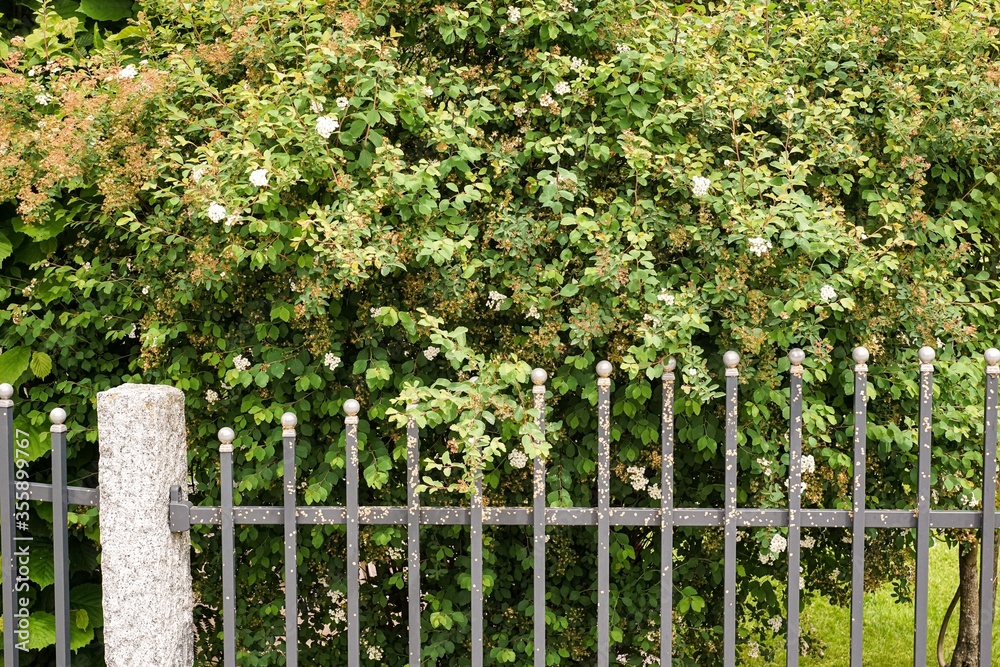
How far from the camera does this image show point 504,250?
10.3 ft

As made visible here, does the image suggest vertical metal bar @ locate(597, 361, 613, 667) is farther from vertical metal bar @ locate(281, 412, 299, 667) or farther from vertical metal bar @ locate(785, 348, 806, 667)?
vertical metal bar @ locate(281, 412, 299, 667)

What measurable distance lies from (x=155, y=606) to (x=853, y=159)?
2.56 meters

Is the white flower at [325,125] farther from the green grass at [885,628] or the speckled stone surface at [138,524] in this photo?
the green grass at [885,628]

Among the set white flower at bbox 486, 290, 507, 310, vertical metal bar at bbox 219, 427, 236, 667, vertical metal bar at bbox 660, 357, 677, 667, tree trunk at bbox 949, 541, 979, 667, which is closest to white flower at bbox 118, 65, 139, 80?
vertical metal bar at bbox 219, 427, 236, 667

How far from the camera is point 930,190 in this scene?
11.2 feet

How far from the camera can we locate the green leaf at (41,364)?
3432 millimetres

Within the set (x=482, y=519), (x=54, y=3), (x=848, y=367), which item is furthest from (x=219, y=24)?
(x=848, y=367)

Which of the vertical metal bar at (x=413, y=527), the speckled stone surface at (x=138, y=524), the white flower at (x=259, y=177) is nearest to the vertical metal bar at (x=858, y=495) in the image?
the vertical metal bar at (x=413, y=527)

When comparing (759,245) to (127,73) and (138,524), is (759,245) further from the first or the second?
(127,73)

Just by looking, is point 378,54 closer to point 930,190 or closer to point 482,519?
point 482,519

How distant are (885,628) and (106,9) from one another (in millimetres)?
5151

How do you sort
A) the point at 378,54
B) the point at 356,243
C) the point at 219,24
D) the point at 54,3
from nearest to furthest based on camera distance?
the point at 356,243
the point at 378,54
the point at 219,24
the point at 54,3

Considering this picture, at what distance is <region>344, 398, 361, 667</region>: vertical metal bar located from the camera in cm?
268

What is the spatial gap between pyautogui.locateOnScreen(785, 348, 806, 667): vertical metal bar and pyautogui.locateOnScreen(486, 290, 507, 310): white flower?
924mm
